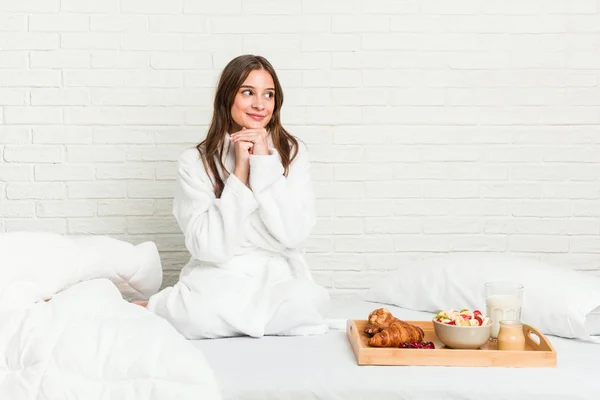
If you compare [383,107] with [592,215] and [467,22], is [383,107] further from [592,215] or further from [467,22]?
[592,215]

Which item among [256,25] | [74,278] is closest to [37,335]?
[74,278]

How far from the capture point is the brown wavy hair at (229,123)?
9.31 ft

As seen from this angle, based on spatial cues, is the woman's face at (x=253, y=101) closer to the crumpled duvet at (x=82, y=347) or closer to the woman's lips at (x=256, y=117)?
the woman's lips at (x=256, y=117)

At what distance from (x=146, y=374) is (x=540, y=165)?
2060 mm

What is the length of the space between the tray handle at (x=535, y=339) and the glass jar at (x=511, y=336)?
50 mm

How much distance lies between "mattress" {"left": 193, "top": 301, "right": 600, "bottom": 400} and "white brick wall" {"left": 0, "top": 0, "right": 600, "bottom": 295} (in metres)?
1.15

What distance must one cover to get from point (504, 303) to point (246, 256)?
35.2 inches

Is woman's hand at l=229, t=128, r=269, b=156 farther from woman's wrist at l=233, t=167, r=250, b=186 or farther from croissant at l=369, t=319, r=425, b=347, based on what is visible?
croissant at l=369, t=319, r=425, b=347

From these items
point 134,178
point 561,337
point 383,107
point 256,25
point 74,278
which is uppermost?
point 256,25

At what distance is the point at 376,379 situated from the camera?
2078mm

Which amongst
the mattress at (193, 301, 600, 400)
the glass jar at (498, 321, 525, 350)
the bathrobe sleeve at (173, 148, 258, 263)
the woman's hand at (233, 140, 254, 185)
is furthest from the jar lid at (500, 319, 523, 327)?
the woman's hand at (233, 140, 254, 185)

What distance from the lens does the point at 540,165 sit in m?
3.36

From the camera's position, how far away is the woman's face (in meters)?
2.85

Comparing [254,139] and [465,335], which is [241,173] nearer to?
[254,139]
